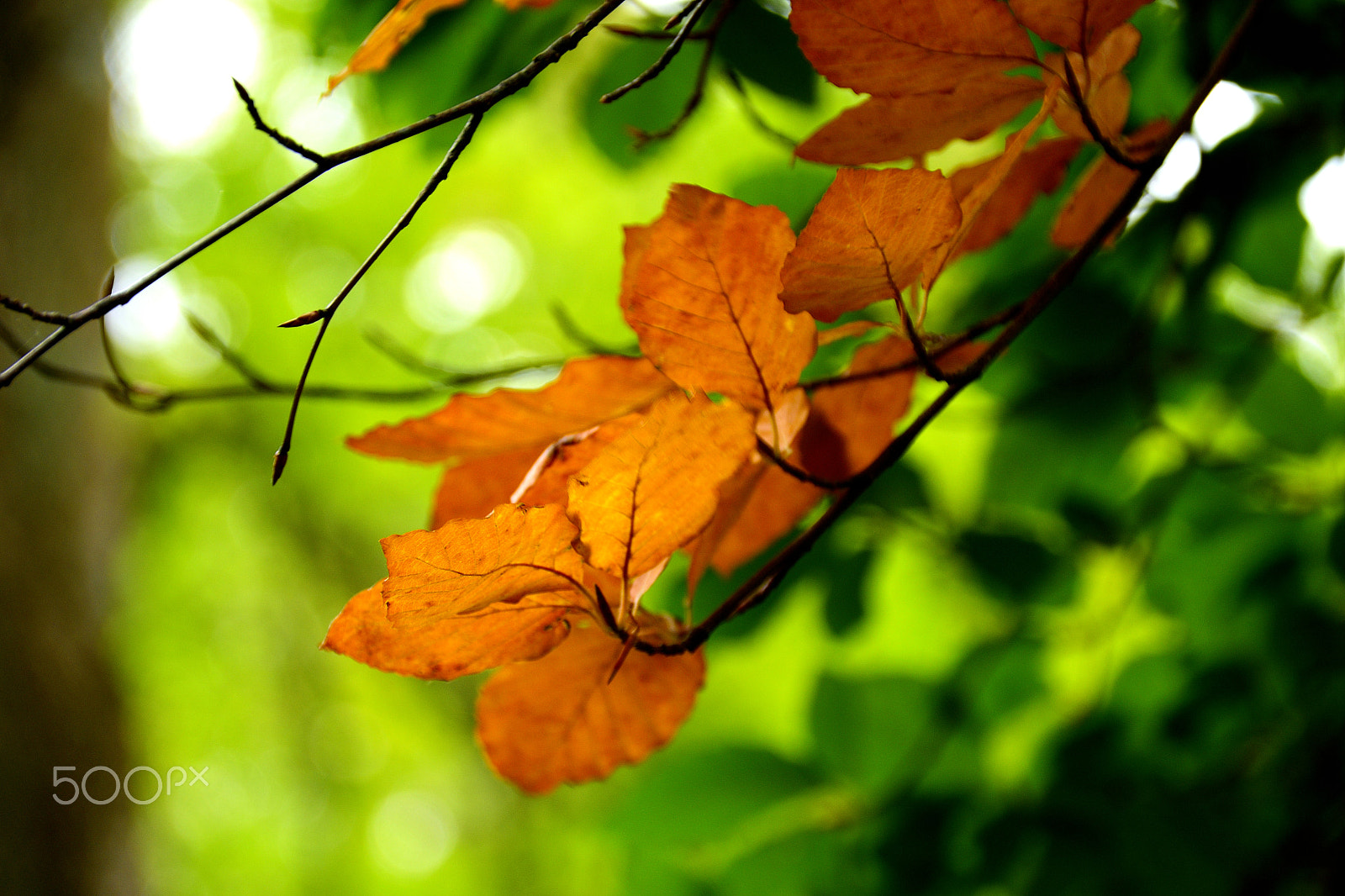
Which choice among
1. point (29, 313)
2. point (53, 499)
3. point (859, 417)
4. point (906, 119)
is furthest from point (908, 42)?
point (53, 499)

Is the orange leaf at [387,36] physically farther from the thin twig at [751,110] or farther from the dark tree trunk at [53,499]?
the dark tree trunk at [53,499]

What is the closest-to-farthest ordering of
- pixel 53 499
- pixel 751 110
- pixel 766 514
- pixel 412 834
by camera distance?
pixel 766 514 < pixel 751 110 < pixel 53 499 < pixel 412 834

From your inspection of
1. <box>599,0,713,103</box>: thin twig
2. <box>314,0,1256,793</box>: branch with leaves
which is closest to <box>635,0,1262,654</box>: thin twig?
<box>314,0,1256,793</box>: branch with leaves

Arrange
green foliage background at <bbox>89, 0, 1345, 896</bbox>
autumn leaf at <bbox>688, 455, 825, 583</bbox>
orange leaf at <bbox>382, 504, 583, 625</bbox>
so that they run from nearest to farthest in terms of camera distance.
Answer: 1. orange leaf at <bbox>382, 504, 583, 625</bbox>
2. autumn leaf at <bbox>688, 455, 825, 583</bbox>
3. green foliage background at <bbox>89, 0, 1345, 896</bbox>

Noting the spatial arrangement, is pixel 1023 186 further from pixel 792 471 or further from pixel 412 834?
pixel 412 834

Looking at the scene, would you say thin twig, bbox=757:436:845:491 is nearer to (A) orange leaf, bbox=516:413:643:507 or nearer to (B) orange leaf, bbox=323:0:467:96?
(A) orange leaf, bbox=516:413:643:507

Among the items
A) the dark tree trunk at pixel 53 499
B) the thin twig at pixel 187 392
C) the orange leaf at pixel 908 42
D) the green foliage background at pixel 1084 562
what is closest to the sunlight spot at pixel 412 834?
the dark tree trunk at pixel 53 499

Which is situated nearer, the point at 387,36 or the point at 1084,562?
the point at 387,36
